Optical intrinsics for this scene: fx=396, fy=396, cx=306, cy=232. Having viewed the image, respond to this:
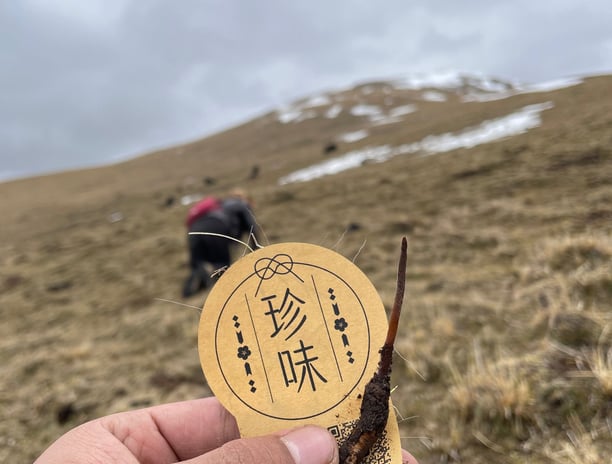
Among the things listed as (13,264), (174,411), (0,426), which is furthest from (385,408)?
(13,264)

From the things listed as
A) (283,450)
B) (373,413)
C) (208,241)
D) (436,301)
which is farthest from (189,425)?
(208,241)

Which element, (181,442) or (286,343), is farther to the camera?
Result: (181,442)

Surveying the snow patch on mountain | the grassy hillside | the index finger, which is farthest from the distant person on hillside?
the snow patch on mountain

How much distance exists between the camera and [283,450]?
105cm

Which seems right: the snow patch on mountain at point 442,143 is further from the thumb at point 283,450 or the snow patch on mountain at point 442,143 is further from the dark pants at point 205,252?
the thumb at point 283,450

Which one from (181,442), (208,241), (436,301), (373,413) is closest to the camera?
(373,413)

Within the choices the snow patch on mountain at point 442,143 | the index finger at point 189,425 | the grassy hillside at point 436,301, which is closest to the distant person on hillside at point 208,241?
the grassy hillside at point 436,301

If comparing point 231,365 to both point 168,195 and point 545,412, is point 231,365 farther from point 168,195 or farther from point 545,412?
point 168,195

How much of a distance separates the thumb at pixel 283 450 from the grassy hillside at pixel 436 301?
3.93ft

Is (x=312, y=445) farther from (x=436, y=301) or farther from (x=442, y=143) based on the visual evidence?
(x=442, y=143)

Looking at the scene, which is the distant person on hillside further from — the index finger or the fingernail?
the fingernail

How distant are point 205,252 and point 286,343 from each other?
545 cm

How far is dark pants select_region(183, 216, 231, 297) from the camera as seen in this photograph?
238 inches

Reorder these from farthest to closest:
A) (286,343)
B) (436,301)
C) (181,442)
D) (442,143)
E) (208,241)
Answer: (442,143) → (208,241) → (436,301) → (181,442) → (286,343)
